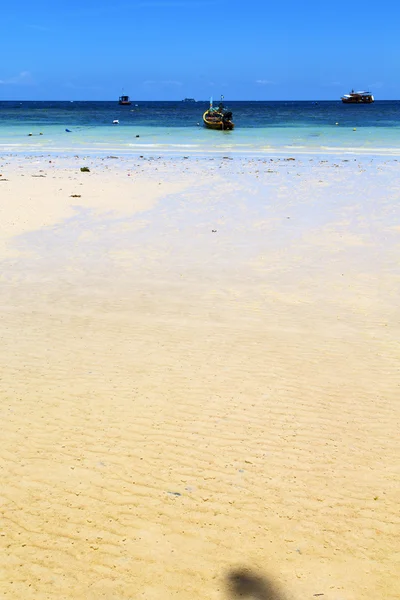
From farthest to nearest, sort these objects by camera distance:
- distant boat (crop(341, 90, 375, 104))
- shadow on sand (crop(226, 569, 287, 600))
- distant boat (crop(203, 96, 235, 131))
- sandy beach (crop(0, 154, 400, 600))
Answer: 1. distant boat (crop(341, 90, 375, 104))
2. distant boat (crop(203, 96, 235, 131))
3. sandy beach (crop(0, 154, 400, 600))
4. shadow on sand (crop(226, 569, 287, 600))

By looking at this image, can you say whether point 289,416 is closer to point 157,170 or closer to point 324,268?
point 324,268

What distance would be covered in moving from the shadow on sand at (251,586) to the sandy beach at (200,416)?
1 cm

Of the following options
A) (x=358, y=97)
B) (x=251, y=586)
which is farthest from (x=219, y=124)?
(x=358, y=97)

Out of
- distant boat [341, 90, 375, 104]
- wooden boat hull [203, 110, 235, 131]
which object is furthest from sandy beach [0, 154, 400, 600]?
distant boat [341, 90, 375, 104]

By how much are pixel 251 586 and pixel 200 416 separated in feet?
6.84

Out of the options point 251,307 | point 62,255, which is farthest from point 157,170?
point 251,307

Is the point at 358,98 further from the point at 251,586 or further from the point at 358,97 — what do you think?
the point at 251,586

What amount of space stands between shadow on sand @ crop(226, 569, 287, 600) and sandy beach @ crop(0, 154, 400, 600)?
1 cm

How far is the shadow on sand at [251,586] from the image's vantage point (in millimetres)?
3424

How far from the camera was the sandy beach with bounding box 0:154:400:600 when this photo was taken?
12.2 feet

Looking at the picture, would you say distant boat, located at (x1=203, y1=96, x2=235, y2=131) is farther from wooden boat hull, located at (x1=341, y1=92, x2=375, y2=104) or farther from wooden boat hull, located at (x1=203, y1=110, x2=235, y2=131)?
wooden boat hull, located at (x1=341, y1=92, x2=375, y2=104)

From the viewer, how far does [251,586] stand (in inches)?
138

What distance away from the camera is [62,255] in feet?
36.0

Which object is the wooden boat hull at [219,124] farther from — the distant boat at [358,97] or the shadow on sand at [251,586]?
the distant boat at [358,97]
